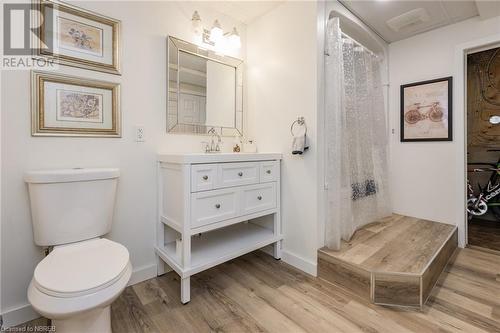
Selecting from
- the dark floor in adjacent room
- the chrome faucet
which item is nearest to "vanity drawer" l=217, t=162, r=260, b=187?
the chrome faucet

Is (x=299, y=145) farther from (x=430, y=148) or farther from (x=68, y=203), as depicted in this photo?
(x=430, y=148)

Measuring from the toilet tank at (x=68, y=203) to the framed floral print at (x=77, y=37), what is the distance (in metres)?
0.72

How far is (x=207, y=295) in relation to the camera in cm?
166

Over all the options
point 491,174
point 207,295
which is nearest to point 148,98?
point 207,295

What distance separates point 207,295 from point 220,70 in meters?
1.88

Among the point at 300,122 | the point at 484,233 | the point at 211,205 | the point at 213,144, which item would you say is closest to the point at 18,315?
the point at 211,205

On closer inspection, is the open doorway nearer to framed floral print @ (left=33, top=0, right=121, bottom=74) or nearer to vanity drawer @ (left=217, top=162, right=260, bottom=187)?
vanity drawer @ (left=217, top=162, right=260, bottom=187)

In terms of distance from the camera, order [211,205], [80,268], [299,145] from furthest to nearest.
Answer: [299,145]
[211,205]
[80,268]

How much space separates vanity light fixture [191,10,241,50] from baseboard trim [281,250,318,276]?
1943 mm

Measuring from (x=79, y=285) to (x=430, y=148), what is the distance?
3.22 m

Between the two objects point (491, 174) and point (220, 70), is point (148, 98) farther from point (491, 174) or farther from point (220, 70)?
point (491, 174)

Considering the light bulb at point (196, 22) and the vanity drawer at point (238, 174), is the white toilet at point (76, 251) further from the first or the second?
the light bulb at point (196, 22)

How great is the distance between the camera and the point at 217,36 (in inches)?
82.7

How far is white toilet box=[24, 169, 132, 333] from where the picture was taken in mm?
976
